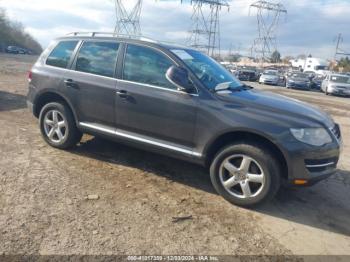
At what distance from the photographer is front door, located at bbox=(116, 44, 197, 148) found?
14.5 feet

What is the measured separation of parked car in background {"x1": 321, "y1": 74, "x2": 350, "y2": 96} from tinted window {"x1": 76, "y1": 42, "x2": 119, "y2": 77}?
24069mm

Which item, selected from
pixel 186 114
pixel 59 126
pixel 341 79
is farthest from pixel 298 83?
pixel 186 114

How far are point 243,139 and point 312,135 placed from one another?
776mm

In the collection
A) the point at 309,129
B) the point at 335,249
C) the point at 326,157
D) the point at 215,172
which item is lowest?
the point at 335,249

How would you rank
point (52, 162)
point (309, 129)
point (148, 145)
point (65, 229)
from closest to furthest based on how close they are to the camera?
point (65, 229), point (309, 129), point (148, 145), point (52, 162)

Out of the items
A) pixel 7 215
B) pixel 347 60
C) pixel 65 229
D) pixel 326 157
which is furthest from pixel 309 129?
pixel 347 60

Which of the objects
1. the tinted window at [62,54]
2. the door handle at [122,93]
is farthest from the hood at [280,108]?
the tinted window at [62,54]

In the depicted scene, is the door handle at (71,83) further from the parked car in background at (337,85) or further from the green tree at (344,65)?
the green tree at (344,65)

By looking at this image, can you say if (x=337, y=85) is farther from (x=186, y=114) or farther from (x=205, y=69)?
(x=186, y=114)

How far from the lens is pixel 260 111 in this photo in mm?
4098

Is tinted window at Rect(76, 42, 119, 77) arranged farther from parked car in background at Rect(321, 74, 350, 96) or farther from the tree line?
the tree line

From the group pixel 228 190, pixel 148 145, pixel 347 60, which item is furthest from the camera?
pixel 347 60

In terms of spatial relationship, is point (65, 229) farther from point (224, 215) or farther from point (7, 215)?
point (224, 215)

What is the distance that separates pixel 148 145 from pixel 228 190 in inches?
47.6
